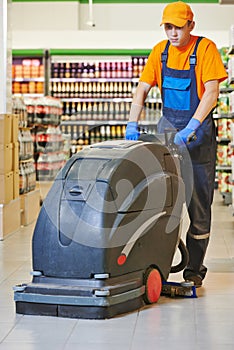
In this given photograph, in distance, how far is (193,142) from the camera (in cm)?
439

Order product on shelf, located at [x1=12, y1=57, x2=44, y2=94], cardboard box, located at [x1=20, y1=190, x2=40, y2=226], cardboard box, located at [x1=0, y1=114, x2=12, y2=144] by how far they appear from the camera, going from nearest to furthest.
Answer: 1. cardboard box, located at [x1=0, y1=114, x2=12, y2=144]
2. cardboard box, located at [x1=20, y1=190, x2=40, y2=226]
3. product on shelf, located at [x1=12, y1=57, x2=44, y2=94]

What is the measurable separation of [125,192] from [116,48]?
39.6 ft

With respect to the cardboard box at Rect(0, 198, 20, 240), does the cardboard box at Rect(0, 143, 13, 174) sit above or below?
above

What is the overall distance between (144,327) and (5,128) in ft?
11.7

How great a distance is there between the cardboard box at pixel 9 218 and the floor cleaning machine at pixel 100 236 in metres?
2.91

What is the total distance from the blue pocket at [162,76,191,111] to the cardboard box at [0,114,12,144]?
2612 mm

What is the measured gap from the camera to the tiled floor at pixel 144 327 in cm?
326

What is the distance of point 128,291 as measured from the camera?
12.5 feet

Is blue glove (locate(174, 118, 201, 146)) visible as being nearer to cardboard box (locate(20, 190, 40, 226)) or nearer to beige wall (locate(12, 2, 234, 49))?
cardboard box (locate(20, 190, 40, 226))

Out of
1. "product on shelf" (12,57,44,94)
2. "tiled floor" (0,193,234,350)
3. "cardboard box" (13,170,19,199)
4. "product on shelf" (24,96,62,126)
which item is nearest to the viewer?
"tiled floor" (0,193,234,350)

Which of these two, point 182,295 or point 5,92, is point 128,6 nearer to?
point 5,92

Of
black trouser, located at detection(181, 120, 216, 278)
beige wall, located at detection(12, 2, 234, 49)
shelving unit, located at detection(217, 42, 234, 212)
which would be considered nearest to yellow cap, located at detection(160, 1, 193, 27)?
black trouser, located at detection(181, 120, 216, 278)

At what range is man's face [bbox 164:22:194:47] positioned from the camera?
4254 mm

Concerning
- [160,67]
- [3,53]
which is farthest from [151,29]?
[160,67]
